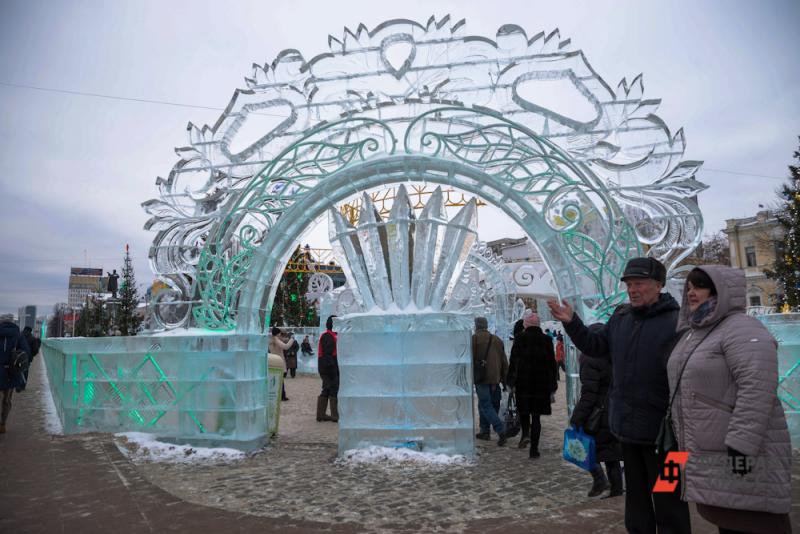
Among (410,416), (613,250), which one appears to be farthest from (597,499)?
(613,250)

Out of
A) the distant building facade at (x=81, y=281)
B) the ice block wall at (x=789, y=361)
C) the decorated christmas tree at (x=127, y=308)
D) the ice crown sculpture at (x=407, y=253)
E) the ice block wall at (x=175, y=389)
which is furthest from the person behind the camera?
the distant building facade at (x=81, y=281)

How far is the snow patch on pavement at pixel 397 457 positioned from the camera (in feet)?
20.3

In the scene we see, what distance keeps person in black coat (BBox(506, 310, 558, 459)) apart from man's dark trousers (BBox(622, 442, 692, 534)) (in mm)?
3116

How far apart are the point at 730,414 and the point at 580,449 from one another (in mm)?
1847

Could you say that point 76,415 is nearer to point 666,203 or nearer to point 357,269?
point 357,269

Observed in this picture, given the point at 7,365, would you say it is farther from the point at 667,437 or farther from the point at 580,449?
the point at 667,437

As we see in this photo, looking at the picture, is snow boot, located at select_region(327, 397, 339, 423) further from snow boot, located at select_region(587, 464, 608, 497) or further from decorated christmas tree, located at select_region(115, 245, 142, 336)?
decorated christmas tree, located at select_region(115, 245, 142, 336)

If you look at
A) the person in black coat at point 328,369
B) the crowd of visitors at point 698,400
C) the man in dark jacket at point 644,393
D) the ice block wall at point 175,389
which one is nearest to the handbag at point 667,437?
the crowd of visitors at point 698,400

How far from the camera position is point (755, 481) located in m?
2.25

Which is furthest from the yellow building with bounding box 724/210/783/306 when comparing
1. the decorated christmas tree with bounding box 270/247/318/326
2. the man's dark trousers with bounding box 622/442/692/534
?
the man's dark trousers with bounding box 622/442/692/534

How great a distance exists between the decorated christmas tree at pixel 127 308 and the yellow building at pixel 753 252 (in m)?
32.7

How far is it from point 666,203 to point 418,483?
426cm

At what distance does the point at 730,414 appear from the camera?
2.34m

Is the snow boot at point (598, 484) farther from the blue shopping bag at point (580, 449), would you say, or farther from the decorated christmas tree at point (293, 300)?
Answer: the decorated christmas tree at point (293, 300)
